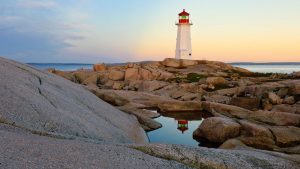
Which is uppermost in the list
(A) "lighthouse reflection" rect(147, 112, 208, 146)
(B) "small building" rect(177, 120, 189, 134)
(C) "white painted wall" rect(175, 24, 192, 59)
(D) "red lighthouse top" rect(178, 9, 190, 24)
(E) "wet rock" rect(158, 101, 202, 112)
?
(D) "red lighthouse top" rect(178, 9, 190, 24)

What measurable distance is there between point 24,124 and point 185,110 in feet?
87.2

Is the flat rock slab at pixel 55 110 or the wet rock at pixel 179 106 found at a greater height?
the flat rock slab at pixel 55 110

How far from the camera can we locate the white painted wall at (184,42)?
86.1 m

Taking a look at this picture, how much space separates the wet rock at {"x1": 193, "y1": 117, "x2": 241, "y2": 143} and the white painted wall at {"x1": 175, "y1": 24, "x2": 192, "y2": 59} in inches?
2468

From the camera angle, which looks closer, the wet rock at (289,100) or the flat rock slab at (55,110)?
the flat rock slab at (55,110)

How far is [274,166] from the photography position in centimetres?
1176

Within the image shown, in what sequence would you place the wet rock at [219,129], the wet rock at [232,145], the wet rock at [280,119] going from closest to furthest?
the wet rock at [232,145] < the wet rock at [219,129] < the wet rock at [280,119]

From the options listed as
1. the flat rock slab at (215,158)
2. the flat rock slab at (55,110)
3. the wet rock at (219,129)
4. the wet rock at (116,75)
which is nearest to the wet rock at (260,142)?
the wet rock at (219,129)

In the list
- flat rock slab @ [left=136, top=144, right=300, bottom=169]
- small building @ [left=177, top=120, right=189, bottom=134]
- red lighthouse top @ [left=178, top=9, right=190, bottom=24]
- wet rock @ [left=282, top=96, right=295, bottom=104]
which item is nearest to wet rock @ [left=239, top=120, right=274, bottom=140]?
small building @ [left=177, top=120, right=189, bottom=134]

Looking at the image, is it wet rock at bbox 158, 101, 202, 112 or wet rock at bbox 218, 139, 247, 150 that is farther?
wet rock at bbox 158, 101, 202, 112

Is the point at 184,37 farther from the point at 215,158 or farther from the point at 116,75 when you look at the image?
the point at 215,158

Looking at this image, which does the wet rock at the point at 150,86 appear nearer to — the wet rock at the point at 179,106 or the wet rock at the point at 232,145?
the wet rock at the point at 179,106

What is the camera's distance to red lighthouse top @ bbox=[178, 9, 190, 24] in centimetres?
8606

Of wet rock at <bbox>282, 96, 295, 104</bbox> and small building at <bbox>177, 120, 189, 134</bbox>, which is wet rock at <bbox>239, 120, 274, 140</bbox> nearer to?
small building at <bbox>177, 120, 189, 134</bbox>
